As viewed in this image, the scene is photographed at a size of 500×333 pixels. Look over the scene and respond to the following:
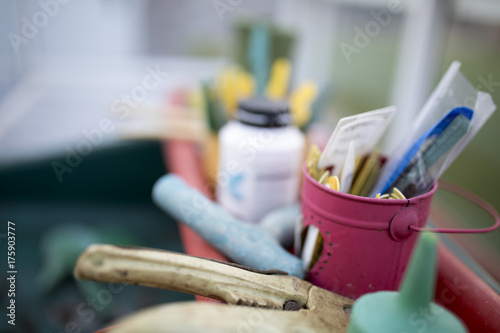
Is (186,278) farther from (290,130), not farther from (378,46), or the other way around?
(378,46)

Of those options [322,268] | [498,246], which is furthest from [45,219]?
[498,246]

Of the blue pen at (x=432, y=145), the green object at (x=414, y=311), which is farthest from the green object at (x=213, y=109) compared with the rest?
the green object at (x=414, y=311)

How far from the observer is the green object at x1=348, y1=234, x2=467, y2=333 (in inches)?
8.8

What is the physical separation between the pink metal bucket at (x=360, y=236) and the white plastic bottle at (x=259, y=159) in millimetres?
106

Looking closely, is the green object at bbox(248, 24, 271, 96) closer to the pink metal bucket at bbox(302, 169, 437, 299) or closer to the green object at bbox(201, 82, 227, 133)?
the green object at bbox(201, 82, 227, 133)

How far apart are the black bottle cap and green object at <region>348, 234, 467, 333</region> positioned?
27 centimetres

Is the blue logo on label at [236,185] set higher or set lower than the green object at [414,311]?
lower

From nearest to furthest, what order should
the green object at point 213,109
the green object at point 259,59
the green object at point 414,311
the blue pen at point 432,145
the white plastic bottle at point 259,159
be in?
1. the green object at point 414,311
2. the blue pen at point 432,145
3. the white plastic bottle at point 259,159
4. the green object at point 213,109
5. the green object at point 259,59

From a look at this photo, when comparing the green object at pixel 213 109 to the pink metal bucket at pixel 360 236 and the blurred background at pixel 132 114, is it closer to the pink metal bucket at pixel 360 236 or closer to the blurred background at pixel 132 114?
the blurred background at pixel 132 114

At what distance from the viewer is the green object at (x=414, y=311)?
224 mm

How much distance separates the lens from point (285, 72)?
0.66m

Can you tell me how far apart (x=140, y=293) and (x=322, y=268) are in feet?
1.64

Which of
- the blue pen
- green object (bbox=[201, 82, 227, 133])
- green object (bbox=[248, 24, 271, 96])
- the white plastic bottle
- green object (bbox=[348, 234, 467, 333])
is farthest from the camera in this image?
green object (bbox=[248, 24, 271, 96])

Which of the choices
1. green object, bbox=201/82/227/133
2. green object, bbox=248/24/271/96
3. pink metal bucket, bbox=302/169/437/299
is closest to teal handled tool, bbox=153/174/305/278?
pink metal bucket, bbox=302/169/437/299
